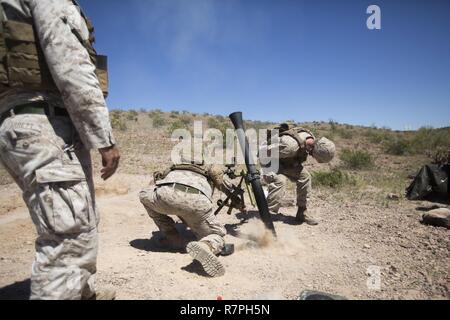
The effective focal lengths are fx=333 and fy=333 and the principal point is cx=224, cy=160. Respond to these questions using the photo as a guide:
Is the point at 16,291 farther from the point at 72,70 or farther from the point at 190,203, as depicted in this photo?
the point at 72,70

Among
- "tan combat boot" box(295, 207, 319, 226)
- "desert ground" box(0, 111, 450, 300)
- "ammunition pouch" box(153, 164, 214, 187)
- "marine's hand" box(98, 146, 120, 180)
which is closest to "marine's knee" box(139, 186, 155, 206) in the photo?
"ammunition pouch" box(153, 164, 214, 187)

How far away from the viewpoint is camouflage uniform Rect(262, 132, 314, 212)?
191 inches

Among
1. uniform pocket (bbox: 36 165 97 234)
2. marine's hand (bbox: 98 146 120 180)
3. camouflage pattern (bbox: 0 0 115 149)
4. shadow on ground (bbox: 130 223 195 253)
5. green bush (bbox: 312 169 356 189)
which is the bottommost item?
Answer: shadow on ground (bbox: 130 223 195 253)

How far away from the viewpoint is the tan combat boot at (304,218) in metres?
4.96

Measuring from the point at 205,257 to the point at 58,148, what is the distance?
1.61m

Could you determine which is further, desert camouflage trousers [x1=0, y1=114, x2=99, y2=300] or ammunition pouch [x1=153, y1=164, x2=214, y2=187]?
ammunition pouch [x1=153, y1=164, x2=214, y2=187]

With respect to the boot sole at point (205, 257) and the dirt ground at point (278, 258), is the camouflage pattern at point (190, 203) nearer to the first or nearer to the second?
the boot sole at point (205, 257)

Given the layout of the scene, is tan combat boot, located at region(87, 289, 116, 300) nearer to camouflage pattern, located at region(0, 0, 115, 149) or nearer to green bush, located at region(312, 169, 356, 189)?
camouflage pattern, located at region(0, 0, 115, 149)

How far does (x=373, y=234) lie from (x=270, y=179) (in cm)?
156

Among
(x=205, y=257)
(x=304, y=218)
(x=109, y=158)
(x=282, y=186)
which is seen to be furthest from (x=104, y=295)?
(x=304, y=218)

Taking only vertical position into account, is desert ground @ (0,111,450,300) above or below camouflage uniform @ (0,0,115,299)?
below

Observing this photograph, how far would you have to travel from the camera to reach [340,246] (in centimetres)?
402

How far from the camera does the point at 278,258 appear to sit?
3621 mm

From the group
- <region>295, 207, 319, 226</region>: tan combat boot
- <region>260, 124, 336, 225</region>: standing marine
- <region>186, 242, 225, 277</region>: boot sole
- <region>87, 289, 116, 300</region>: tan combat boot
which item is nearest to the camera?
<region>87, 289, 116, 300</region>: tan combat boot
